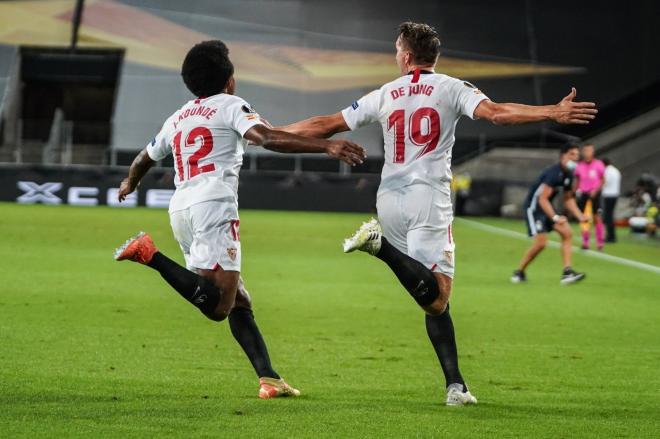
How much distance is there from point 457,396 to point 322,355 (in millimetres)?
2535

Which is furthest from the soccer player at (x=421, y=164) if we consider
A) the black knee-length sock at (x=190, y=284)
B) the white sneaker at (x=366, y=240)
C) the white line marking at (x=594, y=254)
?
the white line marking at (x=594, y=254)

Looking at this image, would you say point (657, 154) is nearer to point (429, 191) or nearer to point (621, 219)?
point (621, 219)

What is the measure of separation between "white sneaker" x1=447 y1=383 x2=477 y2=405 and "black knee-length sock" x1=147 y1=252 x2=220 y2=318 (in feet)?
5.19

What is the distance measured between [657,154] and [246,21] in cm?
1807

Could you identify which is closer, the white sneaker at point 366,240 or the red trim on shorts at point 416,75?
the white sneaker at point 366,240

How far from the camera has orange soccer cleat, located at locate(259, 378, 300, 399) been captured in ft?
25.5

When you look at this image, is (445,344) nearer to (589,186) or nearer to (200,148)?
(200,148)

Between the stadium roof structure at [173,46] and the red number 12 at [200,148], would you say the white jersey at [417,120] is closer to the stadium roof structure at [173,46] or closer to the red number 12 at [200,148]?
the red number 12 at [200,148]

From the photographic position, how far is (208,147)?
7.65m

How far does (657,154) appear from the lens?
47844mm

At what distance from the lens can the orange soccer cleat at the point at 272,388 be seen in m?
7.78

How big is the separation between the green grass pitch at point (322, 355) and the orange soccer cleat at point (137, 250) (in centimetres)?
88

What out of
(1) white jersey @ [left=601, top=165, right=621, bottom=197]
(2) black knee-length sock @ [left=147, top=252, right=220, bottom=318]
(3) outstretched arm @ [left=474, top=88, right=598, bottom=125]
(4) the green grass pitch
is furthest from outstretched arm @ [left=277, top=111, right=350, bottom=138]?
(1) white jersey @ [left=601, top=165, right=621, bottom=197]

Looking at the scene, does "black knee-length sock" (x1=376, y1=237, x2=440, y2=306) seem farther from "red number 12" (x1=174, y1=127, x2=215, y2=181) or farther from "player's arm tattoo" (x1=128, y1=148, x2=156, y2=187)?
"player's arm tattoo" (x1=128, y1=148, x2=156, y2=187)
